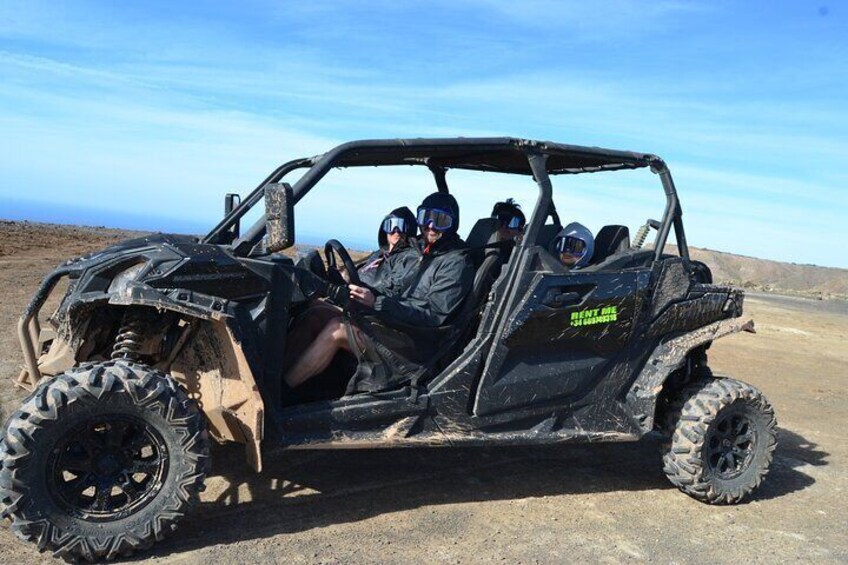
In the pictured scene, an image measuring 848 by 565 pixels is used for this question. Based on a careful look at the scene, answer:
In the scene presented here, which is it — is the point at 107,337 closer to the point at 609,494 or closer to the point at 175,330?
the point at 175,330

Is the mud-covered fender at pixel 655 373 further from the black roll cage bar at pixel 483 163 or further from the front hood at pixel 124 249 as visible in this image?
the front hood at pixel 124 249

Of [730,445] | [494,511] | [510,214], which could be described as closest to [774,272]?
[510,214]

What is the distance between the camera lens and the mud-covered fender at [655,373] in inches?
214

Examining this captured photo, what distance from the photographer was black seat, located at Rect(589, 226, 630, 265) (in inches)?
227

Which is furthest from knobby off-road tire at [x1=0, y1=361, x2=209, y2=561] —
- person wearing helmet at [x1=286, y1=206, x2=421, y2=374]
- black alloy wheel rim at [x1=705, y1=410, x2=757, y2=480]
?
black alloy wheel rim at [x1=705, y1=410, x2=757, y2=480]

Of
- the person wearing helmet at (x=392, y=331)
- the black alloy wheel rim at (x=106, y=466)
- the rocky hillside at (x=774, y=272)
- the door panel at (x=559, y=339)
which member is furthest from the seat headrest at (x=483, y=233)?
the rocky hillside at (x=774, y=272)

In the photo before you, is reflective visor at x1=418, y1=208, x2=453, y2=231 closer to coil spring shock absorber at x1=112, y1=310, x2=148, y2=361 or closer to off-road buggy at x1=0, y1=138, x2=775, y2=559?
off-road buggy at x1=0, y1=138, x2=775, y2=559

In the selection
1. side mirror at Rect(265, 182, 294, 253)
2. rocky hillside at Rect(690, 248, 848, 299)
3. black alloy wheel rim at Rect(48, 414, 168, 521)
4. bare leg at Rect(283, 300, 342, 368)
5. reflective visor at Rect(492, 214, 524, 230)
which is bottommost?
black alloy wheel rim at Rect(48, 414, 168, 521)

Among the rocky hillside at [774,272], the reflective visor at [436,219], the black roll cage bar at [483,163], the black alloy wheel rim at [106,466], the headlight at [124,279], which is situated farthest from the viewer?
the rocky hillside at [774,272]

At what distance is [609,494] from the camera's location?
5461mm

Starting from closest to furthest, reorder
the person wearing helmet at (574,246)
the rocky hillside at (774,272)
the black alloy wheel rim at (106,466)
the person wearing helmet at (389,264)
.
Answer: the black alloy wheel rim at (106,466)
the person wearing helmet at (389,264)
the person wearing helmet at (574,246)
the rocky hillside at (774,272)

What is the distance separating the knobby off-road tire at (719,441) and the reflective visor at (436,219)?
207 cm

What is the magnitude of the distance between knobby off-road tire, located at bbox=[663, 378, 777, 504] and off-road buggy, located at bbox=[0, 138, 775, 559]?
15 millimetres

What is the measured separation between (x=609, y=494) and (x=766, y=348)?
9.98 m
